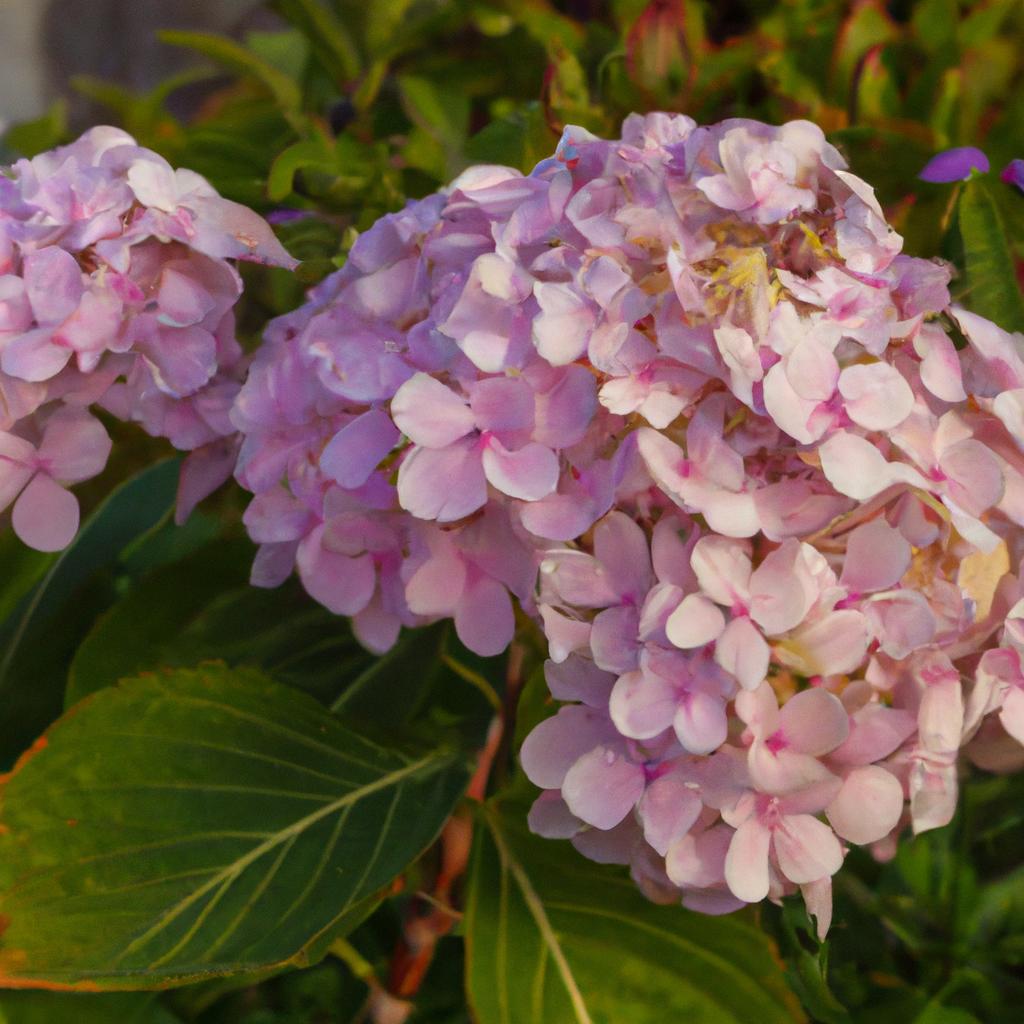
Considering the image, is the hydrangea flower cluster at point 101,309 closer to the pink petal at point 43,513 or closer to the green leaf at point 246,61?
the pink petal at point 43,513

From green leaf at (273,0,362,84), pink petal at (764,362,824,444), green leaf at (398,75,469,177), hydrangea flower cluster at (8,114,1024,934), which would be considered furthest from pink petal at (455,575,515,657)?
green leaf at (273,0,362,84)

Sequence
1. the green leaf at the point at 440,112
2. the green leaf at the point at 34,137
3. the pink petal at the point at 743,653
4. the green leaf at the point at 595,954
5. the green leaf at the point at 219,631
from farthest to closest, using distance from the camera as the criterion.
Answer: the green leaf at the point at 34,137, the green leaf at the point at 440,112, the green leaf at the point at 219,631, the green leaf at the point at 595,954, the pink petal at the point at 743,653

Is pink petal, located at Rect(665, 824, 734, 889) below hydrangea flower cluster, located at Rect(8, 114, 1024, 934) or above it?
below

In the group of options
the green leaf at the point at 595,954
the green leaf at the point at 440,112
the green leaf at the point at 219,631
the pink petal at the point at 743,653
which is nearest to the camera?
the pink petal at the point at 743,653

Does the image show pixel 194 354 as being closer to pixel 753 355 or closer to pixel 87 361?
pixel 87 361

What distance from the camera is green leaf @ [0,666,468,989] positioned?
373mm

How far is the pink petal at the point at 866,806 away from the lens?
33 centimetres

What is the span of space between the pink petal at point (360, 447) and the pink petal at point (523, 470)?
32 mm

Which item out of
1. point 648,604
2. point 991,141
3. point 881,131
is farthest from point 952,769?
point 991,141

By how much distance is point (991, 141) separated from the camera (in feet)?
2.32

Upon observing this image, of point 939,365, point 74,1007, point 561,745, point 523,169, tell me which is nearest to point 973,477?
point 939,365

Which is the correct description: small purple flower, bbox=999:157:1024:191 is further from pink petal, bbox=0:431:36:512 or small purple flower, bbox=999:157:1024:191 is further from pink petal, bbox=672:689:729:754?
pink petal, bbox=0:431:36:512

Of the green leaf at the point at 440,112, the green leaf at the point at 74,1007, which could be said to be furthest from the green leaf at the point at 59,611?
the green leaf at the point at 440,112

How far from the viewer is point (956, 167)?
46 cm
